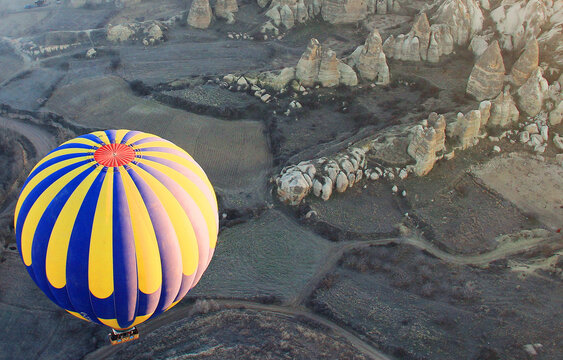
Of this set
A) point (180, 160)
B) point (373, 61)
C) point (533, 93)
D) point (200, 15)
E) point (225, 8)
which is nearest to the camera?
point (180, 160)

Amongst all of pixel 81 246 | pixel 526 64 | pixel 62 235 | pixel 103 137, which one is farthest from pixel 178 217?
pixel 526 64

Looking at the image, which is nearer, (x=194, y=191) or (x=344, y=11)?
(x=194, y=191)

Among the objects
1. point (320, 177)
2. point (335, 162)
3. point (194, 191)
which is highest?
point (194, 191)

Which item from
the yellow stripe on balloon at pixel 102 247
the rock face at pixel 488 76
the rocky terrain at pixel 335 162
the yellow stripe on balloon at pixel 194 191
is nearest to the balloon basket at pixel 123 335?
the rocky terrain at pixel 335 162

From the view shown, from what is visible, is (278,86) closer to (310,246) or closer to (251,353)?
(310,246)

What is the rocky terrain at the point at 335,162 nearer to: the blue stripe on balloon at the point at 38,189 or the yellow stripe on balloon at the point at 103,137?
the blue stripe on balloon at the point at 38,189

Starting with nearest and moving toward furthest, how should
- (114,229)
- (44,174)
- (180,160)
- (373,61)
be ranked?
(114,229) → (44,174) → (180,160) → (373,61)

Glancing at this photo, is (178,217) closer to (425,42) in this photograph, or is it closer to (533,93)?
(533,93)

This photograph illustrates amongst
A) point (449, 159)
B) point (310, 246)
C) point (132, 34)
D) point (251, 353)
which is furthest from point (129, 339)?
point (132, 34)
